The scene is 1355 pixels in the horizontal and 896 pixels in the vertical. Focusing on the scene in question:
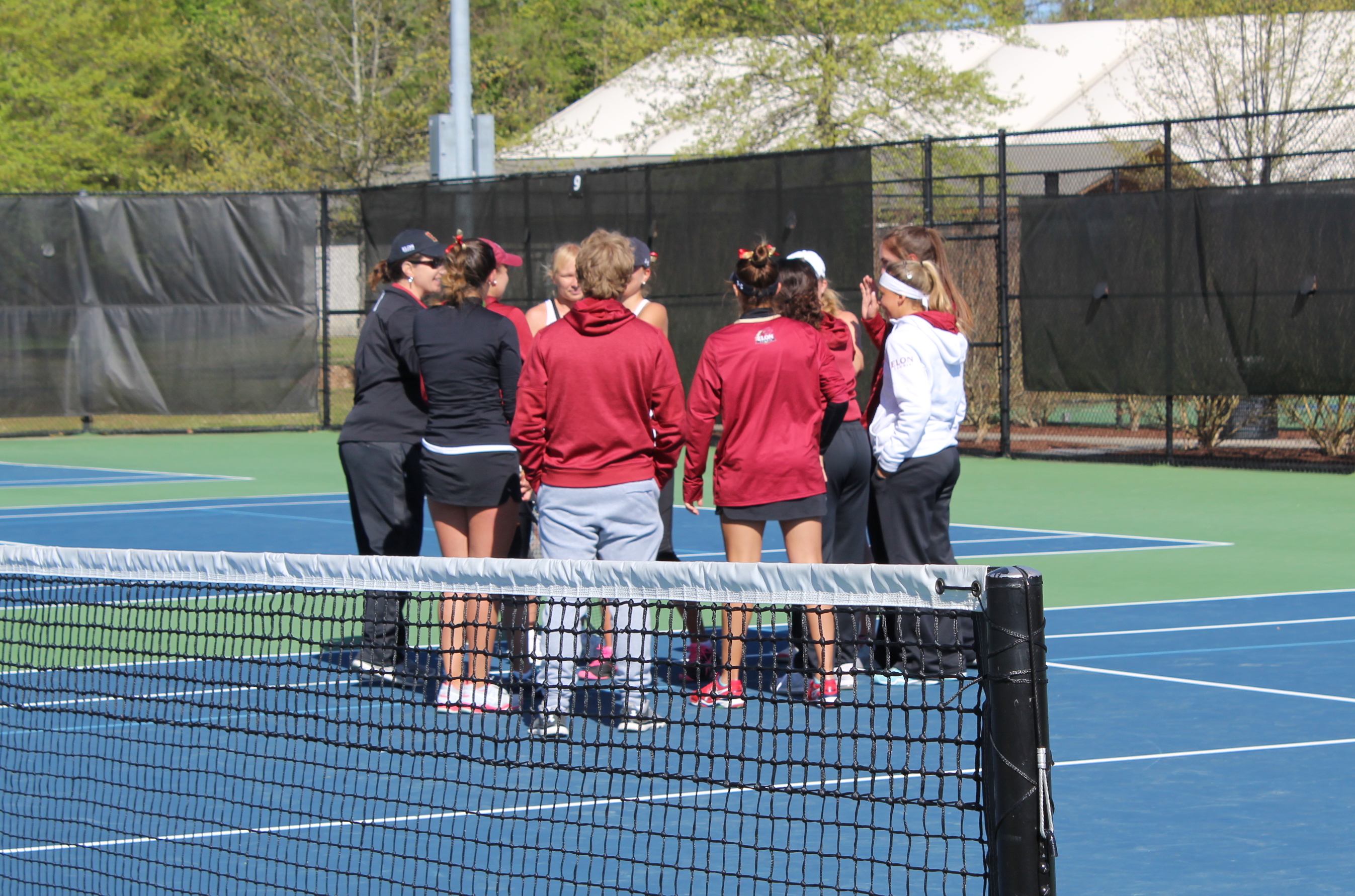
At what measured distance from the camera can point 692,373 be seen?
17.8 m

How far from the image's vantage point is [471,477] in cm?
661

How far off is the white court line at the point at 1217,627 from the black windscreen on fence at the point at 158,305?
1508cm

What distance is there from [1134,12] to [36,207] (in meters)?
30.0

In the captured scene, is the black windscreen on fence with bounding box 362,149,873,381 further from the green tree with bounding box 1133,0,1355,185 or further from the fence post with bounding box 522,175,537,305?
the green tree with bounding box 1133,0,1355,185

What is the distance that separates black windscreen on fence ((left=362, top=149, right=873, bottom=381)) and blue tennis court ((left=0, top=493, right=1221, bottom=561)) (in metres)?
4.49

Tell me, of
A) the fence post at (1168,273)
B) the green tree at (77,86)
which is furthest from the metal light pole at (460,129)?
the green tree at (77,86)

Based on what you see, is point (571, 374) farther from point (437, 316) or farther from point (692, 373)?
point (692, 373)

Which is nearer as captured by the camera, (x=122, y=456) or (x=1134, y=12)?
(x=122, y=456)

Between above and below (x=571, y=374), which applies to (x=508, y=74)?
above

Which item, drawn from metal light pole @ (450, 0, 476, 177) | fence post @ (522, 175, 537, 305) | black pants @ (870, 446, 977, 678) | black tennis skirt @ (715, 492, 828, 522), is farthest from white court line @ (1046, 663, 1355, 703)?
fence post @ (522, 175, 537, 305)

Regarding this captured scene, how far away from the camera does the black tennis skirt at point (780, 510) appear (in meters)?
6.35

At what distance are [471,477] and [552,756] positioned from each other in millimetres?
1331

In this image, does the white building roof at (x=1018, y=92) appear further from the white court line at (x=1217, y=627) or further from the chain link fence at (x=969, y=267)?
the white court line at (x=1217, y=627)

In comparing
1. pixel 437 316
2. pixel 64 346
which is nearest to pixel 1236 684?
pixel 437 316
